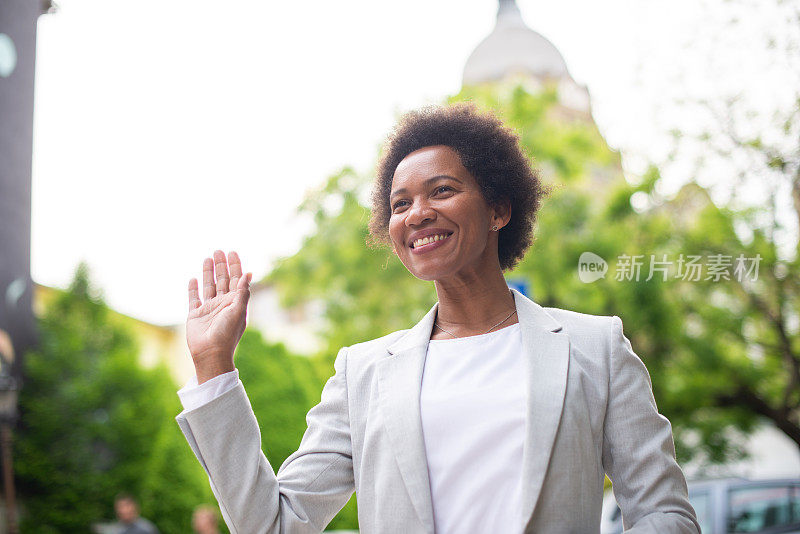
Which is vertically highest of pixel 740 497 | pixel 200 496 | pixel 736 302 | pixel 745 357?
pixel 736 302

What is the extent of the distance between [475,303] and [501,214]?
244 mm

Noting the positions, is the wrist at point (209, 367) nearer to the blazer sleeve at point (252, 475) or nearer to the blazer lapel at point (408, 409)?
the blazer sleeve at point (252, 475)

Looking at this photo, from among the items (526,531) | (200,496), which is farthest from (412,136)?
(200,496)

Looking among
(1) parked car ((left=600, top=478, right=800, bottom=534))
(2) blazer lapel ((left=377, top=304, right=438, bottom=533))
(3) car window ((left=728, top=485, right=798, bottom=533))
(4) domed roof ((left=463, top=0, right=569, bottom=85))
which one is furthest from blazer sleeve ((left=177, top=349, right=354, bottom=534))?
(4) domed roof ((left=463, top=0, right=569, bottom=85))

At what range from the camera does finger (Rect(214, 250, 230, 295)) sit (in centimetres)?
172

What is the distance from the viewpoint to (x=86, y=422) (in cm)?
1131

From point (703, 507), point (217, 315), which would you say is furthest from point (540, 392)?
point (703, 507)

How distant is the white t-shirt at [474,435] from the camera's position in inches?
61.2

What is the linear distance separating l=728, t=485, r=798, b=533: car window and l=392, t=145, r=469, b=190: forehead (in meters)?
5.16

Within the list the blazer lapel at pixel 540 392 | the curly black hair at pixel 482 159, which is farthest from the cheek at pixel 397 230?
the blazer lapel at pixel 540 392

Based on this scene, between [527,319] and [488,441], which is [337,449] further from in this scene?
[527,319]

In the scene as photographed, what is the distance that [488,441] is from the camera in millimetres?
1602

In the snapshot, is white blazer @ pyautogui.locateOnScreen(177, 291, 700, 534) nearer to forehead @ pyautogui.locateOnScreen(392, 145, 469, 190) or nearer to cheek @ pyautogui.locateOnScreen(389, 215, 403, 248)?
cheek @ pyautogui.locateOnScreen(389, 215, 403, 248)

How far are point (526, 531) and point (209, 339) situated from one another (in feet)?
2.31
